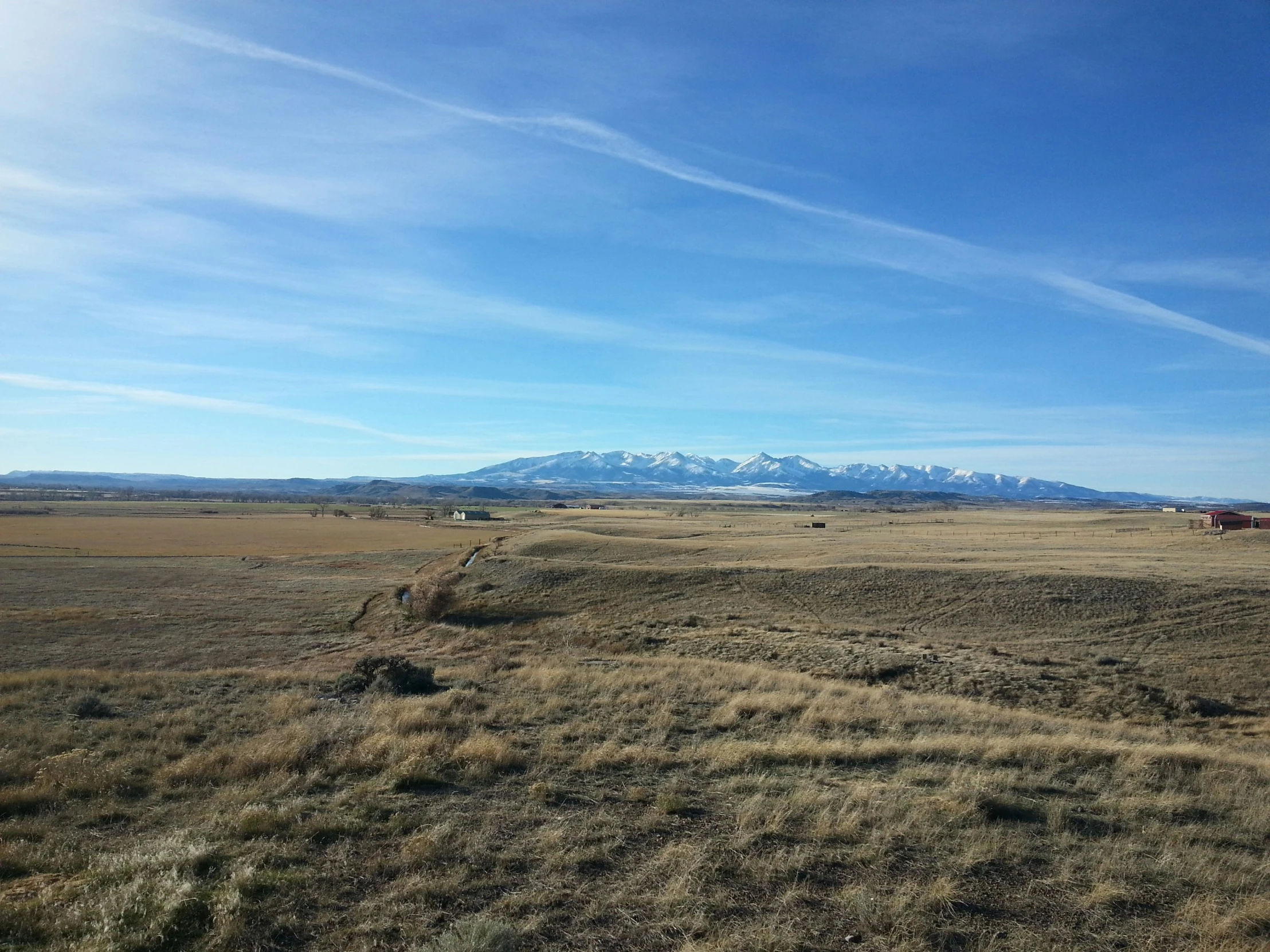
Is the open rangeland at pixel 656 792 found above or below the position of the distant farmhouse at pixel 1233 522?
below

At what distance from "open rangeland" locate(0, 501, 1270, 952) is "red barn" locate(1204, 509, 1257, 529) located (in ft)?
164

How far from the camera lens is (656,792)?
9875 mm

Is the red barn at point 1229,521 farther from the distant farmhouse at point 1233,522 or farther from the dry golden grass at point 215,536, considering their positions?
the dry golden grass at point 215,536

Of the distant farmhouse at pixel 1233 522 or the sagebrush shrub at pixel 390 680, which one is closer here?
the sagebrush shrub at pixel 390 680

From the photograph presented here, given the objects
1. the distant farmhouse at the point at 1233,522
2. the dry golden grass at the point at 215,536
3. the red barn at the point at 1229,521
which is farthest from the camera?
the dry golden grass at the point at 215,536

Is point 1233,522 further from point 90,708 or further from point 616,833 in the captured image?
point 90,708

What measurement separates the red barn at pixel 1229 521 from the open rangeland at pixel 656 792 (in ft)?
164

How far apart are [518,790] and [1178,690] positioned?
2341cm

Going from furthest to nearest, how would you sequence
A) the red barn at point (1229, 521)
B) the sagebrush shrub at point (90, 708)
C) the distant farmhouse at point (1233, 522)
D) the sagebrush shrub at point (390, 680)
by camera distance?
the red barn at point (1229, 521) → the distant farmhouse at point (1233, 522) → the sagebrush shrub at point (390, 680) → the sagebrush shrub at point (90, 708)

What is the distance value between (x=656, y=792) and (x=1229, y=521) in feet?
286

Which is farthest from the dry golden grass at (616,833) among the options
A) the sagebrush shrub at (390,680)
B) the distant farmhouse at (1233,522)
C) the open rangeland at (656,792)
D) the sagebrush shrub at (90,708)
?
the distant farmhouse at (1233,522)

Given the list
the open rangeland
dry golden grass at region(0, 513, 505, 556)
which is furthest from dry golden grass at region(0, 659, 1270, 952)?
dry golden grass at region(0, 513, 505, 556)

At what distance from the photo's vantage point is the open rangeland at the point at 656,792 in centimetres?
642

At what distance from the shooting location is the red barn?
71244 mm
